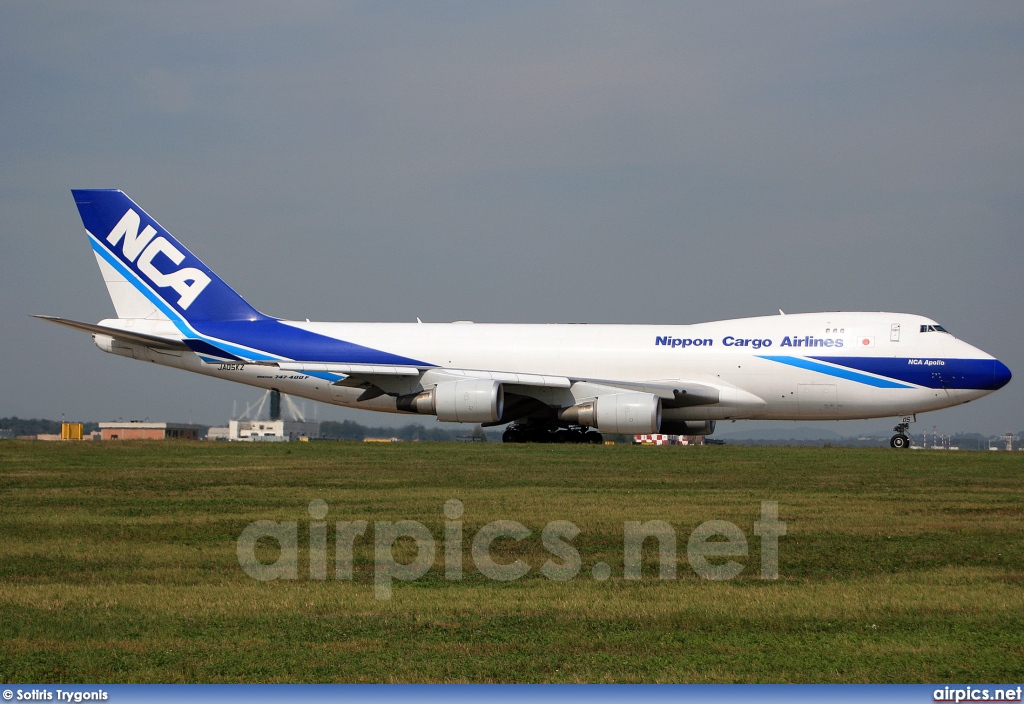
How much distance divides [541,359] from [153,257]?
12997 mm

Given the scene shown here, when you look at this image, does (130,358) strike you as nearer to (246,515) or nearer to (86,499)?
(86,499)

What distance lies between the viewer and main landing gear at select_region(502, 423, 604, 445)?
34.2 m

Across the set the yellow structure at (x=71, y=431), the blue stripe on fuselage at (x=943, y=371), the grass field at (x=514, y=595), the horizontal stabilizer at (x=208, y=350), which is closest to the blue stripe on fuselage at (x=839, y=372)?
the blue stripe on fuselage at (x=943, y=371)

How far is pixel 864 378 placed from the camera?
31297 millimetres

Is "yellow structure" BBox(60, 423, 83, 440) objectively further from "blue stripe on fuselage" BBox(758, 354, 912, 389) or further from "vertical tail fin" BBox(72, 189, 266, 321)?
"blue stripe on fuselage" BBox(758, 354, 912, 389)

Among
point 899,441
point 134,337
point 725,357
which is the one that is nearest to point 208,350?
point 134,337

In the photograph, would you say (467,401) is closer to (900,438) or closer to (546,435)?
(546,435)

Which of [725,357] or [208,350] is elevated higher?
[208,350]

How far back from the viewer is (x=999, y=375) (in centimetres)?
3086

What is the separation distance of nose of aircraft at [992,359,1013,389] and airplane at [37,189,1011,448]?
5 centimetres

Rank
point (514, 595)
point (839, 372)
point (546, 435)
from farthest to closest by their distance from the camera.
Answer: point (546, 435)
point (839, 372)
point (514, 595)

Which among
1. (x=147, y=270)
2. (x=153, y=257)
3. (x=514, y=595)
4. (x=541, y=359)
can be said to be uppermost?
(x=153, y=257)

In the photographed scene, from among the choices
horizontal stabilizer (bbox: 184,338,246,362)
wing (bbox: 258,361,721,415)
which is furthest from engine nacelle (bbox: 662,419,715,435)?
horizontal stabilizer (bbox: 184,338,246,362)

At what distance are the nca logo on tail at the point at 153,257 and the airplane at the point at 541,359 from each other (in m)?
0.03
